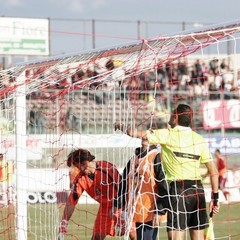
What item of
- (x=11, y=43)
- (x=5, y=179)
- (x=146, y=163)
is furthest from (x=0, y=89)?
(x=11, y=43)

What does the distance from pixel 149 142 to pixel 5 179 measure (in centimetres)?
538

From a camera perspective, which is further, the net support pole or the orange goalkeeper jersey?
the net support pole

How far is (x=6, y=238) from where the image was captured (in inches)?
546

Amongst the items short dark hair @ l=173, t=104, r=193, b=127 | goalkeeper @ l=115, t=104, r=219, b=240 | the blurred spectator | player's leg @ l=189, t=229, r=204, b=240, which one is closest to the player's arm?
goalkeeper @ l=115, t=104, r=219, b=240

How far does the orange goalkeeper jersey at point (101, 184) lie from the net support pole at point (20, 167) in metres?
1.17

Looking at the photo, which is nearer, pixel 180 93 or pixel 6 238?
pixel 6 238

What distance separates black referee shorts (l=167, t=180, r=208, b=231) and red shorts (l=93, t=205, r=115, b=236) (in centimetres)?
113

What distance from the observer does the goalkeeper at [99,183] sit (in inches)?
449

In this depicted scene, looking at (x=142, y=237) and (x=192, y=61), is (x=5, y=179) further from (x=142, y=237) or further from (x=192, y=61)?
(x=192, y=61)

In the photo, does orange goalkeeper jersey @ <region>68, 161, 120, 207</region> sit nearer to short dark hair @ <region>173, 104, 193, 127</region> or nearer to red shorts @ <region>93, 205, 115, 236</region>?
red shorts @ <region>93, 205, 115, 236</region>

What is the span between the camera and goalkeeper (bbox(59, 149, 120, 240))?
449 inches

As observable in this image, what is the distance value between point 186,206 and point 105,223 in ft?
4.55

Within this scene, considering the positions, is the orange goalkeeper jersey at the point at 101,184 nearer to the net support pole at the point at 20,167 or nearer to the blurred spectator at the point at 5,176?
the net support pole at the point at 20,167

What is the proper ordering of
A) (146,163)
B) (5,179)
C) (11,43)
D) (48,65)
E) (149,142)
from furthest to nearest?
(11,43) < (5,179) < (48,65) < (146,163) < (149,142)
